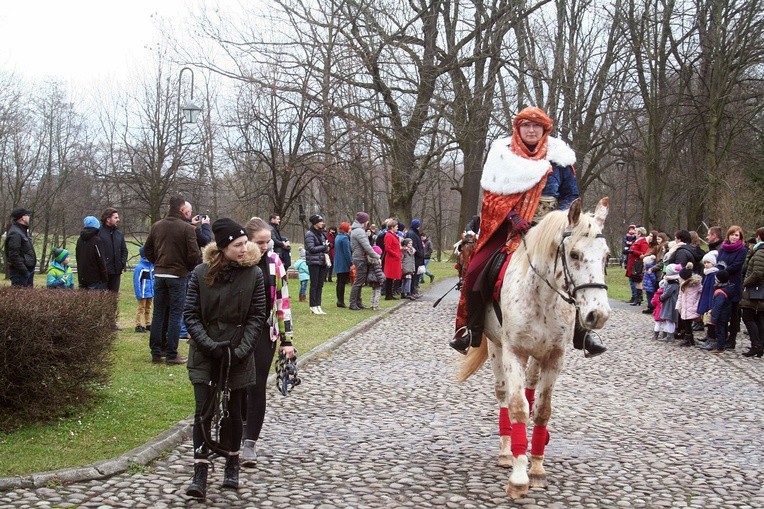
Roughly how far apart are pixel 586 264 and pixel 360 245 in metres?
13.9

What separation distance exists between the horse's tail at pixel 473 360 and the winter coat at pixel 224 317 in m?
2.32

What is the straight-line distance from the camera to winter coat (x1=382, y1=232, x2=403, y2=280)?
816 inches

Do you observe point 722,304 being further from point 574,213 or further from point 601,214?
point 574,213

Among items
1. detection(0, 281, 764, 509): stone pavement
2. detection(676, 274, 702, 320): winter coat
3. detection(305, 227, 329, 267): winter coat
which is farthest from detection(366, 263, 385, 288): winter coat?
detection(0, 281, 764, 509): stone pavement

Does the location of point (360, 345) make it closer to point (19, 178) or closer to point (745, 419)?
point (745, 419)

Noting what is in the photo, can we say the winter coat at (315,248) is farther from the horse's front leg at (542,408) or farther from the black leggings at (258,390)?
the horse's front leg at (542,408)

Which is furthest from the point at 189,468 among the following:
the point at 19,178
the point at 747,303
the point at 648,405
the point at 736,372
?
the point at 19,178

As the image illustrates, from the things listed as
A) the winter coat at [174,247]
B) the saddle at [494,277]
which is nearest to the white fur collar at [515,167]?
the saddle at [494,277]

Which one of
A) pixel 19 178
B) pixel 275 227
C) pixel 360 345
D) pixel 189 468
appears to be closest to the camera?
pixel 189 468

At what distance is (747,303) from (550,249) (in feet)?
29.6

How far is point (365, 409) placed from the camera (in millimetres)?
8281

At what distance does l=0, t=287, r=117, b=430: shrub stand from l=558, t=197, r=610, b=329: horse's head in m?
4.17

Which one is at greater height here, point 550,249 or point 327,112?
point 327,112

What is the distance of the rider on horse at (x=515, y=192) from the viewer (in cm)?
630
